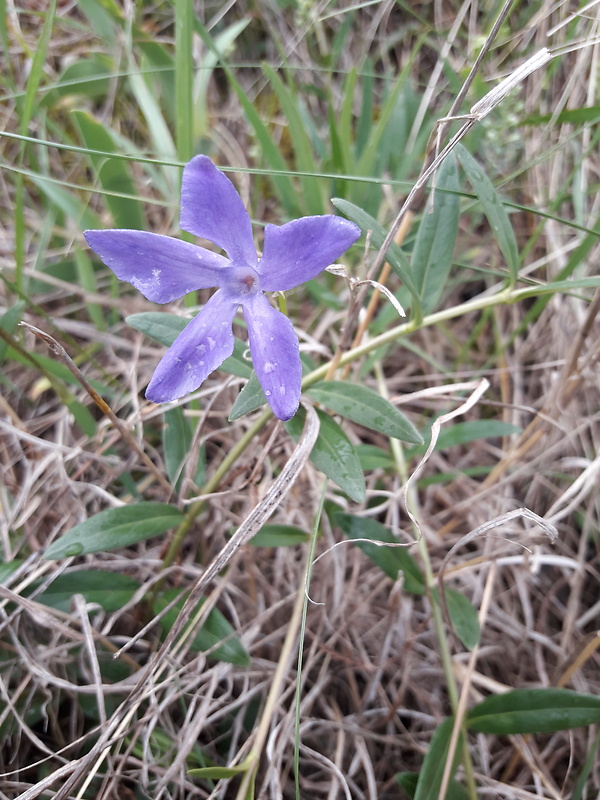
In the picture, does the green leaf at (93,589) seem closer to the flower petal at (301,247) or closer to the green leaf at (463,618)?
the green leaf at (463,618)

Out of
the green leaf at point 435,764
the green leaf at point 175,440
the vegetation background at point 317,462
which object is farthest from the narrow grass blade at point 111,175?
the green leaf at point 435,764

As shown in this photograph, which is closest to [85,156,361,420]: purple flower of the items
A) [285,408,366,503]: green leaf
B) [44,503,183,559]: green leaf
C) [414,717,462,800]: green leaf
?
[285,408,366,503]: green leaf

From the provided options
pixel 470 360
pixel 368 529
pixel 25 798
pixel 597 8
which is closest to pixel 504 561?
pixel 368 529

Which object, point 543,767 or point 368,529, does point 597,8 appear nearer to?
point 368,529

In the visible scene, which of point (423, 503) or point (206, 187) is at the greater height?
point (206, 187)

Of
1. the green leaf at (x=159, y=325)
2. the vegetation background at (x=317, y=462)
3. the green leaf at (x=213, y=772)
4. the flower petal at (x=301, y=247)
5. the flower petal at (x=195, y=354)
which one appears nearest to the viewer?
the flower petal at (x=301, y=247)

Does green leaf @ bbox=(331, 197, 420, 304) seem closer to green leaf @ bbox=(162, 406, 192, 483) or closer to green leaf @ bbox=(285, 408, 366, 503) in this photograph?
green leaf @ bbox=(285, 408, 366, 503)
